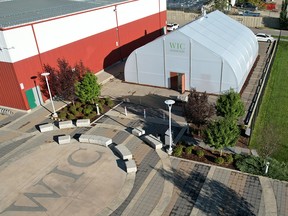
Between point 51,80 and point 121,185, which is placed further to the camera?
point 51,80

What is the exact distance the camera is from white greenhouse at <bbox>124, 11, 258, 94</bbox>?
2912cm

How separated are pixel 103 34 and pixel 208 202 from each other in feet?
89.5

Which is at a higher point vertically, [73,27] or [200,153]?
[73,27]

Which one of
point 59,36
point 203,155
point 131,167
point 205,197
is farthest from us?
point 59,36

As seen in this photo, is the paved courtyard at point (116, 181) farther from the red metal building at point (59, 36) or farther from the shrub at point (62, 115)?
the red metal building at point (59, 36)

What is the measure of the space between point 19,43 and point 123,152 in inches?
581

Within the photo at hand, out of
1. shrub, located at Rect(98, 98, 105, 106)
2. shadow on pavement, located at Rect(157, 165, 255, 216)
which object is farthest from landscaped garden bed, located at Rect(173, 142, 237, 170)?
shrub, located at Rect(98, 98, 105, 106)

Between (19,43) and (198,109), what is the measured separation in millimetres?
17536

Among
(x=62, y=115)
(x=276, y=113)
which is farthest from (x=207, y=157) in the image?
(x=62, y=115)

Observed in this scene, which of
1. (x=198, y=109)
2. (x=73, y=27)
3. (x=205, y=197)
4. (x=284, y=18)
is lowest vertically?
(x=205, y=197)

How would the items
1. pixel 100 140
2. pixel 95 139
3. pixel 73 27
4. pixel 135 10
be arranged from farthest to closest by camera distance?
pixel 135 10 < pixel 73 27 < pixel 95 139 < pixel 100 140

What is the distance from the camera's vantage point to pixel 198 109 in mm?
21969

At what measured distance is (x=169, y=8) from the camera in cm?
7469

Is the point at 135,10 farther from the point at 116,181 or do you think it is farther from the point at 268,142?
the point at 116,181
